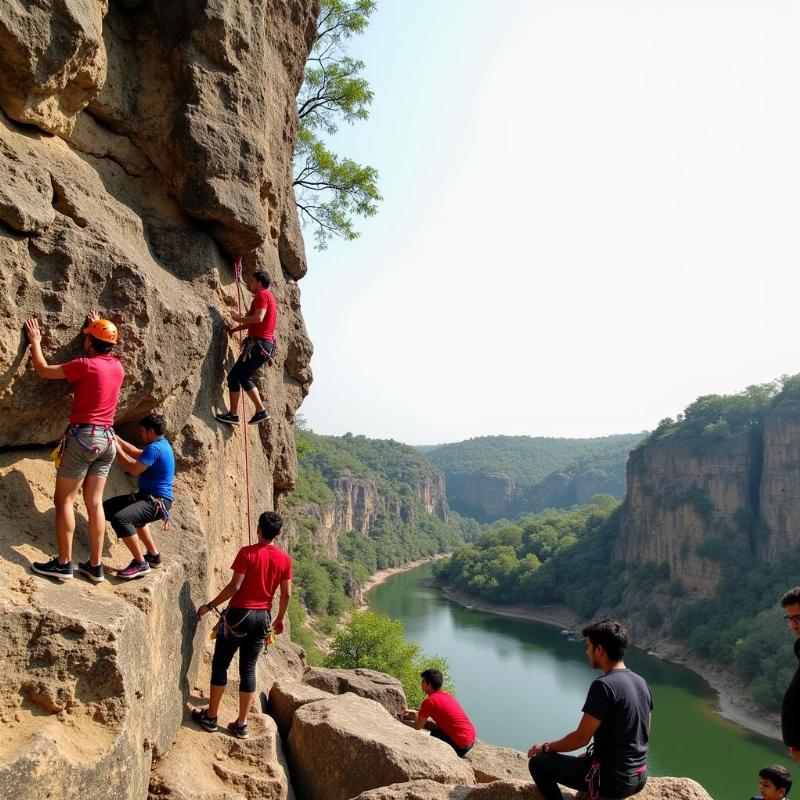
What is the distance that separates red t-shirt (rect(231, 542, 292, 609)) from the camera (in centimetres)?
565

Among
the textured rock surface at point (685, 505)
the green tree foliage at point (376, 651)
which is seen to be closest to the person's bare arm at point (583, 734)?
the green tree foliage at point (376, 651)

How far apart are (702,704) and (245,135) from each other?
142 ft

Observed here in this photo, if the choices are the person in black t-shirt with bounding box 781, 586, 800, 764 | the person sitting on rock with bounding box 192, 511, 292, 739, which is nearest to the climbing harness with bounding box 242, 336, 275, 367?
the person sitting on rock with bounding box 192, 511, 292, 739

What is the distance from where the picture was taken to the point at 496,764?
21.7ft

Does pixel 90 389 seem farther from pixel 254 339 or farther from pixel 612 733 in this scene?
pixel 612 733

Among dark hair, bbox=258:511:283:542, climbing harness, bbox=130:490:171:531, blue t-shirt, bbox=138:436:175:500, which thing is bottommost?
dark hair, bbox=258:511:283:542

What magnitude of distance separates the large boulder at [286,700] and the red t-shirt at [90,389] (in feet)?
11.7

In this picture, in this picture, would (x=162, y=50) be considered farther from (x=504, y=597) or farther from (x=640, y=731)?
(x=504, y=597)

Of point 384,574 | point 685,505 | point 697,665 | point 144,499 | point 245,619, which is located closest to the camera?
point 144,499

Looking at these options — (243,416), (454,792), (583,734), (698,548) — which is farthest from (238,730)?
(698,548)

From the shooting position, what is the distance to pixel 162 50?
732 cm

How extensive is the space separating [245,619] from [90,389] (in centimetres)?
229

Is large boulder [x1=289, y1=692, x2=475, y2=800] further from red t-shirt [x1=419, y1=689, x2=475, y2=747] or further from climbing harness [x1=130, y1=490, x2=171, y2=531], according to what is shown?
climbing harness [x1=130, y1=490, x2=171, y2=531]

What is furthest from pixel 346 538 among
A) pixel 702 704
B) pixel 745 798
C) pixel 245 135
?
pixel 245 135
